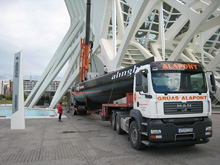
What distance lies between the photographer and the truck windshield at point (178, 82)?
4.82 metres

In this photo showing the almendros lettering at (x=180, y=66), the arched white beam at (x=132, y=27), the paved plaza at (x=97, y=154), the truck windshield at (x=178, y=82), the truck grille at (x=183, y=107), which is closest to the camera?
the paved plaza at (x=97, y=154)

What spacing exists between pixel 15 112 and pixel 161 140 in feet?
25.4

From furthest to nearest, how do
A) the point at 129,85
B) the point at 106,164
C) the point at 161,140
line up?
the point at 129,85 < the point at 161,140 < the point at 106,164

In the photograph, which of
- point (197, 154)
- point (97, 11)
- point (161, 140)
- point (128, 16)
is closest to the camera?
point (161, 140)

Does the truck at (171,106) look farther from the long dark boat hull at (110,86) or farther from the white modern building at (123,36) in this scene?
the white modern building at (123,36)

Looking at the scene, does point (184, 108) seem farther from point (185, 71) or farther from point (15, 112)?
point (15, 112)

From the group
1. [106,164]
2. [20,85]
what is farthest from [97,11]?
[106,164]

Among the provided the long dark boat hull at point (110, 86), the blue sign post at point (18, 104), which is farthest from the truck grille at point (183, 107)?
the blue sign post at point (18, 104)

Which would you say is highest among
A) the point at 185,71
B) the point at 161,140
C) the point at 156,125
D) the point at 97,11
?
the point at 97,11

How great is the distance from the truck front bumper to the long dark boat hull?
256cm

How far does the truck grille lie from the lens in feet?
15.3

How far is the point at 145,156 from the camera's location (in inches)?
185

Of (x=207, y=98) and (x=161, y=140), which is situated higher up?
(x=207, y=98)

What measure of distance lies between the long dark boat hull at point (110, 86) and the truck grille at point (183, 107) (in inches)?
85.9
